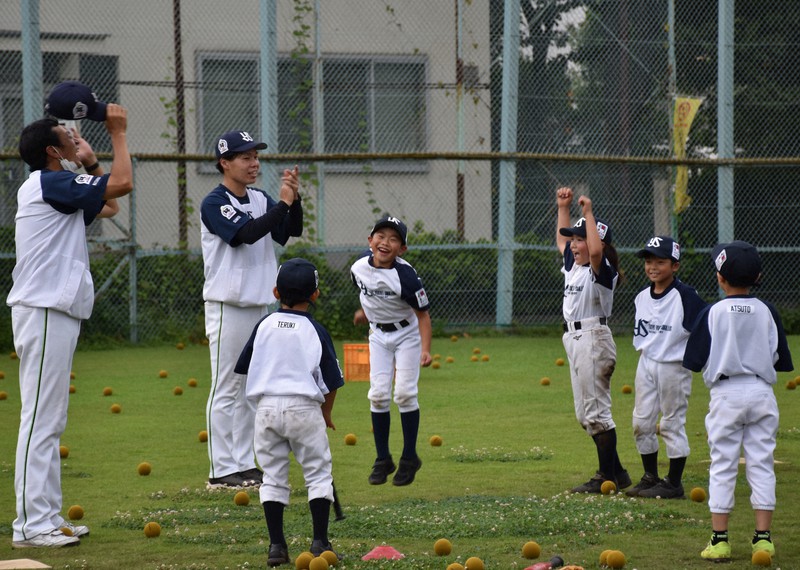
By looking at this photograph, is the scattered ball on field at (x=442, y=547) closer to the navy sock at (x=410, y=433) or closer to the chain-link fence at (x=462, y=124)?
the navy sock at (x=410, y=433)

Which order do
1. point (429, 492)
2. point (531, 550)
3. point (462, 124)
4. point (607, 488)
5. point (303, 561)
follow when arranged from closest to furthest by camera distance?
1. point (303, 561)
2. point (531, 550)
3. point (607, 488)
4. point (429, 492)
5. point (462, 124)

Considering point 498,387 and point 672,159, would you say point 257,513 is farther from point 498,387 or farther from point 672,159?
point 672,159

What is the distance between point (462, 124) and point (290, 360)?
1398 cm

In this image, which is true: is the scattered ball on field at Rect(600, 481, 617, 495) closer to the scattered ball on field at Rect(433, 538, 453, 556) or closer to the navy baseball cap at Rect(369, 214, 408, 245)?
the scattered ball on field at Rect(433, 538, 453, 556)

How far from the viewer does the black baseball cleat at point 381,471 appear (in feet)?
28.4

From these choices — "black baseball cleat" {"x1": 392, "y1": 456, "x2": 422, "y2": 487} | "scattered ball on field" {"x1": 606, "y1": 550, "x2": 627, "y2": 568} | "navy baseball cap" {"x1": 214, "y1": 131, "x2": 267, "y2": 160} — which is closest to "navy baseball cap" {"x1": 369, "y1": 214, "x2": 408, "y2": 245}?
"navy baseball cap" {"x1": 214, "y1": 131, "x2": 267, "y2": 160}

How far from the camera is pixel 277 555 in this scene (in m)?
6.30

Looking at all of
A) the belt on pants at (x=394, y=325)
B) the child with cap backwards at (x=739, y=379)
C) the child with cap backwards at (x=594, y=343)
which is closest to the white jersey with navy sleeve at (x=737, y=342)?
the child with cap backwards at (x=739, y=379)

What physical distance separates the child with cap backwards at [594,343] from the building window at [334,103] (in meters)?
11.0

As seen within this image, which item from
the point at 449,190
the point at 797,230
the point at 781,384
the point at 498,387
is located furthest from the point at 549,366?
the point at 797,230

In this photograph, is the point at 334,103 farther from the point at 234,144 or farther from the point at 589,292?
the point at 589,292

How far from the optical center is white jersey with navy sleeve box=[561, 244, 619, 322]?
8.48 m

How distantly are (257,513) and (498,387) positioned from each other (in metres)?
6.51

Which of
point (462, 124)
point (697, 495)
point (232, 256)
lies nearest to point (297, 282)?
point (232, 256)
